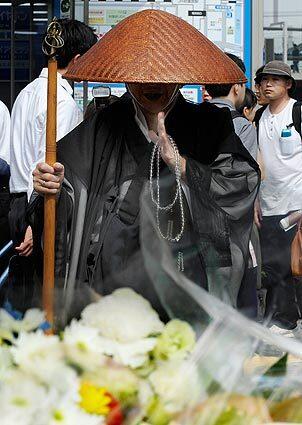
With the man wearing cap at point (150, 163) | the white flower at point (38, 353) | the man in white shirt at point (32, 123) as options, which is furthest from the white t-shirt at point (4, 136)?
the white flower at point (38, 353)

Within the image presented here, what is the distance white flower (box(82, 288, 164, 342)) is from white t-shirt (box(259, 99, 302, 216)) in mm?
4797

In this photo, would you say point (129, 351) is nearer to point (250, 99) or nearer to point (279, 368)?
point (279, 368)

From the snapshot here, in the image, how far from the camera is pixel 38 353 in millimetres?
1571

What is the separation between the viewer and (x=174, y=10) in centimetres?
730

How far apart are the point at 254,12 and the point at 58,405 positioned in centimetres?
614

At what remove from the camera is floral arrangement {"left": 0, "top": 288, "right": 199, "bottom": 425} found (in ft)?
4.83

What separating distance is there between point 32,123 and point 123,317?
306cm

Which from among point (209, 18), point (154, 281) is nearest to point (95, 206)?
point (154, 281)

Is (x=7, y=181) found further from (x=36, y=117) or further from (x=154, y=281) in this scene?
(x=154, y=281)

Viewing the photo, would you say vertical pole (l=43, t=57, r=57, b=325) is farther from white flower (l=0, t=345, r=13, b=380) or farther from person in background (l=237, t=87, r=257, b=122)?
person in background (l=237, t=87, r=257, b=122)

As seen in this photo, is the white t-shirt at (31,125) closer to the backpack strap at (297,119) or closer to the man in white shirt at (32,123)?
the man in white shirt at (32,123)

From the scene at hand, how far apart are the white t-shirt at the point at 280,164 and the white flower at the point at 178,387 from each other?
494 cm

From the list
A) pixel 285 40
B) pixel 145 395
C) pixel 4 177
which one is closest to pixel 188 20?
pixel 285 40

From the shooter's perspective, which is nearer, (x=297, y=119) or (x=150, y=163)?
(x=150, y=163)
